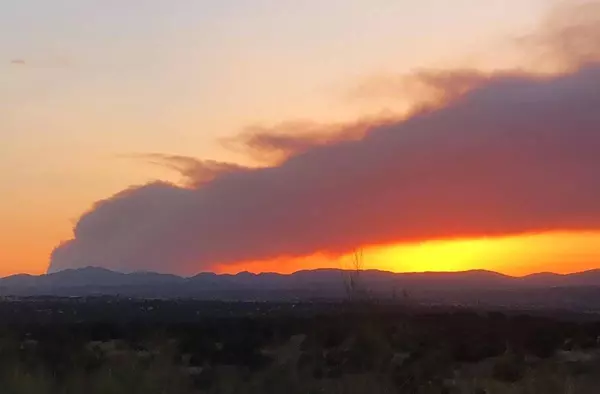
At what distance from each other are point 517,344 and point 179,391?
3375 cm

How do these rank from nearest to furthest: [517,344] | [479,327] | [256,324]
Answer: [517,344]
[479,327]
[256,324]

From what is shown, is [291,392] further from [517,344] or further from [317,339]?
[517,344]

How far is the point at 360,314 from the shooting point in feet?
59.0

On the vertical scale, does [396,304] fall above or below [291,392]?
above

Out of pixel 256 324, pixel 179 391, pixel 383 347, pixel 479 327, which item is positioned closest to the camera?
pixel 179 391

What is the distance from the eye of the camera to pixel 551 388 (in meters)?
17.0

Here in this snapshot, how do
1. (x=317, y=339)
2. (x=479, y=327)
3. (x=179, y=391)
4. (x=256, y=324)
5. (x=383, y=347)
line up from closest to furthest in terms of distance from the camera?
(x=179, y=391), (x=383, y=347), (x=317, y=339), (x=479, y=327), (x=256, y=324)

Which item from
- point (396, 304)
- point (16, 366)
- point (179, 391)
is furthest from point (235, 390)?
point (16, 366)

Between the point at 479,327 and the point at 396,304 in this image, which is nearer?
the point at 396,304

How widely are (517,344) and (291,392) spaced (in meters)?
32.7

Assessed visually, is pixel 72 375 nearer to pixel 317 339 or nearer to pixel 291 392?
pixel 291 392

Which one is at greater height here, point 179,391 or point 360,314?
point 360,314

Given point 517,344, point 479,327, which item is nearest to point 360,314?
point 517,344

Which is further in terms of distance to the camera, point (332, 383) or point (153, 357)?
point (153, 357)
